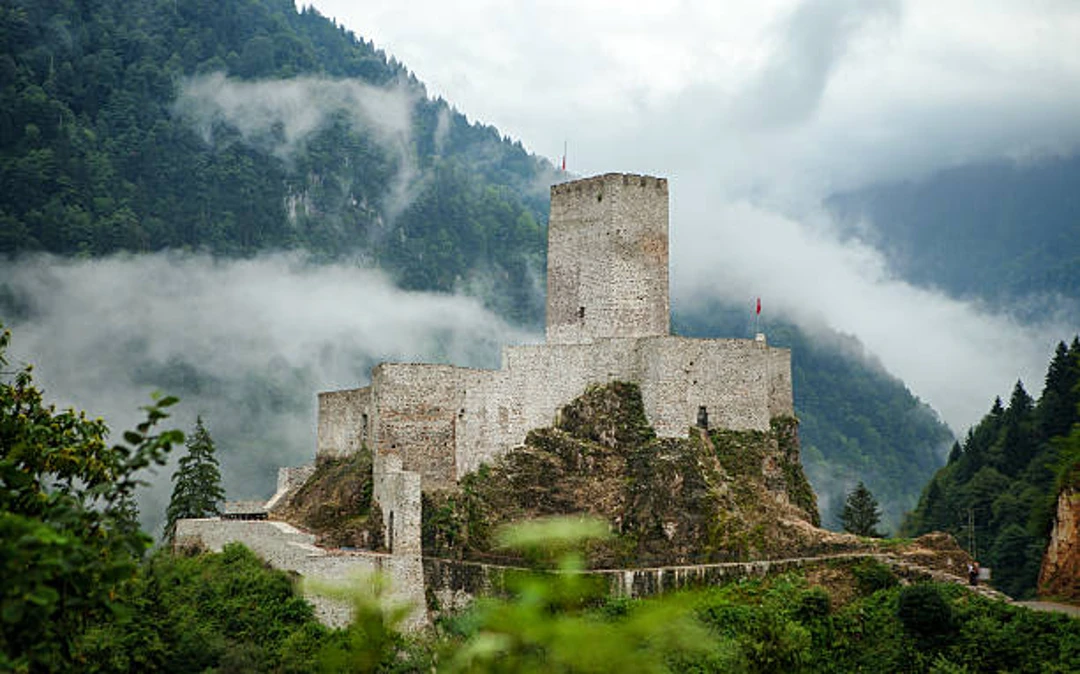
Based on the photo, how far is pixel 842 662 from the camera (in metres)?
36.4

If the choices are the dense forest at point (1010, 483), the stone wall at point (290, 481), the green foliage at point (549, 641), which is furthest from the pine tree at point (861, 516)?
the green foliage at point (549, 641)

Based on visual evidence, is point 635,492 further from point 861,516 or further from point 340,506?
point 861,516

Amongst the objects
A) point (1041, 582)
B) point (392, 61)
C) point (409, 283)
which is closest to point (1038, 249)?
point (409, 283)

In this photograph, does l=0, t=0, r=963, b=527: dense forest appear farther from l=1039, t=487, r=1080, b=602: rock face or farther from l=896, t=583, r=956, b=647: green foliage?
l=896, t=583, r=956, b=647: green foliage

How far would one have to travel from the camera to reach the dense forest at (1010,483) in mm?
59531

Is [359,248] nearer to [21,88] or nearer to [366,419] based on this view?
[21,88]

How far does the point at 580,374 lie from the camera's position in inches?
1790

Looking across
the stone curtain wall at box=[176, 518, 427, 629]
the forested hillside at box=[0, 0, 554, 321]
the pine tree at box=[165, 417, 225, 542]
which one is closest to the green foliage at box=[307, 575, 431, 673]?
the stone curtain wall at box=[176, 518, 427, 629]

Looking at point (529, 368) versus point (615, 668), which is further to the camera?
point (529, 368)

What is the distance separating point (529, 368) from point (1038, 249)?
110336 millimetres

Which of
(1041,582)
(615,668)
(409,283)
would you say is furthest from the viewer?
(409,283)

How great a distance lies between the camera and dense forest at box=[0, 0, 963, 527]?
3627 inches

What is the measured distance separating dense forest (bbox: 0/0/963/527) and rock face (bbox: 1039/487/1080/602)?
57953mm

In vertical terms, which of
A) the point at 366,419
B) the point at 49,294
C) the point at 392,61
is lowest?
the point at 366,419
